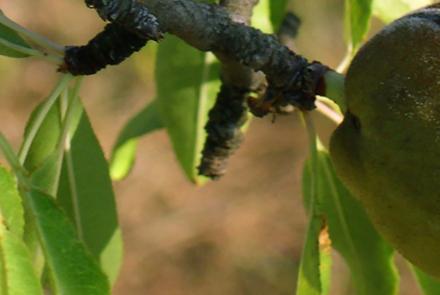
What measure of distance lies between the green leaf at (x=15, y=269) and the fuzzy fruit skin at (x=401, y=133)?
1.14ft

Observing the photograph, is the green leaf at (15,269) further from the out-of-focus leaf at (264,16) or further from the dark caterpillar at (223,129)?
the out-of-focus leaf at (264,16)

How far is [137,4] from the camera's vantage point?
Answer: 1.03 meters

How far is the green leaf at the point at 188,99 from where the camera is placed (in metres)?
1.57

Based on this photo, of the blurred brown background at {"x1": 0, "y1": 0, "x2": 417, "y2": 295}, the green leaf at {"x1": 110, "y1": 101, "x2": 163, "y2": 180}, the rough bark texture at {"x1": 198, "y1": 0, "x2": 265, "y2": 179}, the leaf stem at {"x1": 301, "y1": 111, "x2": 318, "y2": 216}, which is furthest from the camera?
the blurred brown background at {"x1": 0, "y1": 0, "x2": 417, "y2": 295}

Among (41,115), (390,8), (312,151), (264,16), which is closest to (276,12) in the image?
(264,16)

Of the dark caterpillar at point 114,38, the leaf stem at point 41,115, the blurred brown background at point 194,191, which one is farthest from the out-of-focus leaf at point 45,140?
the blurred brown background at point 194,191

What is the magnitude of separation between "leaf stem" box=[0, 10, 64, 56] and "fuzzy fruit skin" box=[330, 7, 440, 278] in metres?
0.32

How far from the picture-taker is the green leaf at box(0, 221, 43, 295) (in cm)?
102

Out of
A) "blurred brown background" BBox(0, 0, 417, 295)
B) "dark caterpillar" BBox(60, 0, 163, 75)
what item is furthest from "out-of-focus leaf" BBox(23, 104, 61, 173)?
"blurred brown background" BBox(0, 0, 417, 295)

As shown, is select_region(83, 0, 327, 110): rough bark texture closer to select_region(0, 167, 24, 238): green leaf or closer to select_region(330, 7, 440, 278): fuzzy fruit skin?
select_region(330, 7, 440, 278): fuzzy fruit skin

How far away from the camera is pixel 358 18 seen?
54.4 inches

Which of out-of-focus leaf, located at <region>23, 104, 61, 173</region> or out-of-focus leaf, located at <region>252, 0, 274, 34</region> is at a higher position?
out-of-focus leaf, located at <region>252, 0, 274, 34</region>

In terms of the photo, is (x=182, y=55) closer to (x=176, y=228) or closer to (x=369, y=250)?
(x=369, y=250)

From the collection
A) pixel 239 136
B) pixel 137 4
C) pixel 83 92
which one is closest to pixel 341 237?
pixel 239 136
